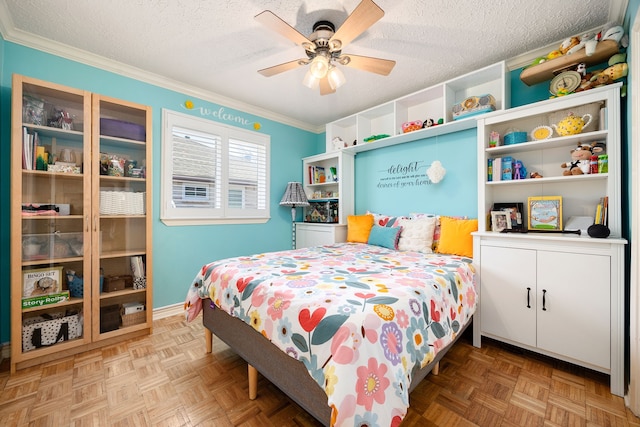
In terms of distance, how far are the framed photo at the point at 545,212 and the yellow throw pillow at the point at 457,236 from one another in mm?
414

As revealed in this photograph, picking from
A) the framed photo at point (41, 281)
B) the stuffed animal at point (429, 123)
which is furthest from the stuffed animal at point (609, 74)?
the framed photo at point (41, 281)

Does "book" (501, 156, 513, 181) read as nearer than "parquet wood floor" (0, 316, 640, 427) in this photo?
No

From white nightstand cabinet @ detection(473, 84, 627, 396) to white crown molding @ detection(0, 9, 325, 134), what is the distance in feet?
9.13

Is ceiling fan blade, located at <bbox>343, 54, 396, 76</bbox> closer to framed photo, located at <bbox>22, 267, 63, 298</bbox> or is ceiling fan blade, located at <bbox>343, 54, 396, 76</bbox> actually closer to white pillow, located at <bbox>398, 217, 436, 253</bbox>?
white pillow, located at <bbox>398, 217, 436, 253</bbox>

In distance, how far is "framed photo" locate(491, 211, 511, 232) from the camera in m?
2.25

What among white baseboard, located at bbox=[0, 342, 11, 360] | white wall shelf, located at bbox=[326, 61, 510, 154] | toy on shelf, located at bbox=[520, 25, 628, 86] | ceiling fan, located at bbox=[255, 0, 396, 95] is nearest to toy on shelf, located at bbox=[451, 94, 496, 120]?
white wall shelf, located at bbox=[326, 61, 510, 154]

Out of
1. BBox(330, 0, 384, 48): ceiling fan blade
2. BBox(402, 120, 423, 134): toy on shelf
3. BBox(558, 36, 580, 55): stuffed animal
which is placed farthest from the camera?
BBox(402, 120, 423, 134): toy on shelf

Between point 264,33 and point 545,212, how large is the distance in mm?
2667

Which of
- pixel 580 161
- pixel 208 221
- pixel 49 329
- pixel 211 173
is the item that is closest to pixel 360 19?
pixel 580 161

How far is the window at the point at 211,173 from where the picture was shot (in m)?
2.80

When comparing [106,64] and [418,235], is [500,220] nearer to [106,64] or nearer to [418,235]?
[418,235]

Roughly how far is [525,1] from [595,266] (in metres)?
1.78

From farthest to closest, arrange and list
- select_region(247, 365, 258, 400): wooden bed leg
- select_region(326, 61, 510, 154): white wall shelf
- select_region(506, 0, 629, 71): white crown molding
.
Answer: select_region(326, 61, 510, 154): white wall shelf, select_region(506, 0, 629, 71): white crown molding, select_region(247, 365, 258, 400): wooden bed leg

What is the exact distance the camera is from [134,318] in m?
2.32
